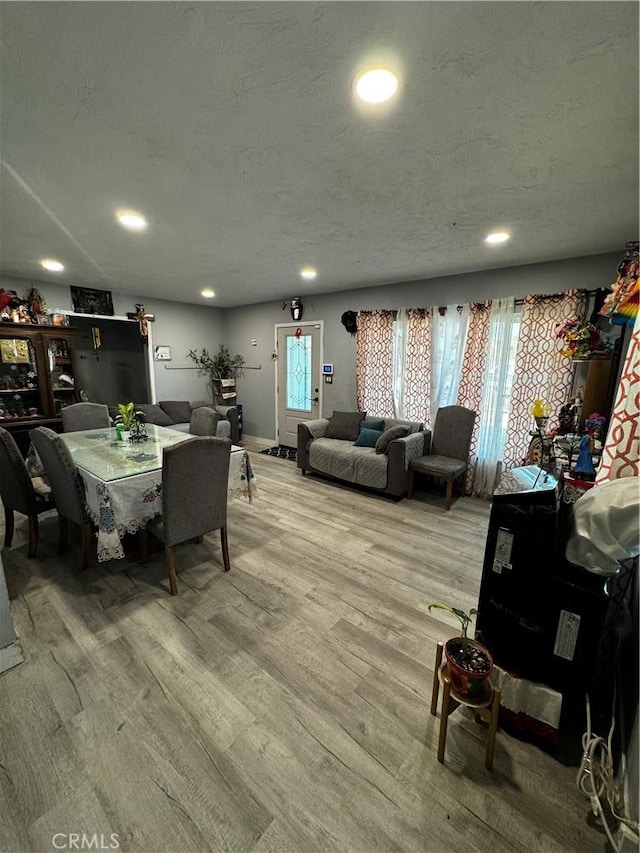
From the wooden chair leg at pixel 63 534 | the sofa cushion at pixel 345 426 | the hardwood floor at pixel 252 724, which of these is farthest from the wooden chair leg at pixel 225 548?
A: the sofa cushion at pixel 345 426

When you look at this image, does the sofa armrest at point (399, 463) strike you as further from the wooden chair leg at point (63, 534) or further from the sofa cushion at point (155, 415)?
the sofa cushion at point (155, 415)

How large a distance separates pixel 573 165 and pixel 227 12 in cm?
170

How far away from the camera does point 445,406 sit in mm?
3887

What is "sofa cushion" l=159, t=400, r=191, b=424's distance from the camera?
5441mm

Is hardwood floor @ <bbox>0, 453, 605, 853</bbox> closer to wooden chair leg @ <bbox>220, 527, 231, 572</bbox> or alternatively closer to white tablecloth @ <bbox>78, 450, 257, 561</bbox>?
wooden chair leg @ <bbox>220, 527, 231, 572</bbox>

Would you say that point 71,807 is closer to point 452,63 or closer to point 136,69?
point 136,69

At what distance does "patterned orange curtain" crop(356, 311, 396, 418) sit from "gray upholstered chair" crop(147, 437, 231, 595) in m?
2.78

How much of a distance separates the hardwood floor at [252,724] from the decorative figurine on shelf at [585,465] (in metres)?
1.00

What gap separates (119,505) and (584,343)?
143 inches

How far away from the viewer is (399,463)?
3.59 metres

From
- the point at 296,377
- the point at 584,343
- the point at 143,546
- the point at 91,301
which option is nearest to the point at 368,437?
the point at 296,377

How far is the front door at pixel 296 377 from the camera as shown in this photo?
204 inches

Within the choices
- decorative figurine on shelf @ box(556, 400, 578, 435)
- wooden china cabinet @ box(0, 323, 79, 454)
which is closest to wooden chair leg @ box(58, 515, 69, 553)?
wooden china cabinet @ box(0, 323, 79, 454)

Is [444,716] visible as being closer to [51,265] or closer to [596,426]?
[596,426]
